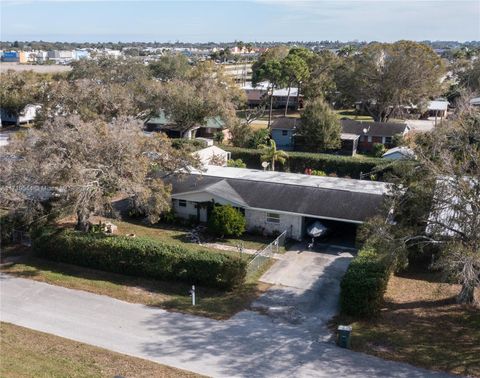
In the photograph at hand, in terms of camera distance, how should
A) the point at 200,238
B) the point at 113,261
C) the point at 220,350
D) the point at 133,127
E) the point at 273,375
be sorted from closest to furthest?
the point at 273,375
the point at 220,350
the point at 113,261
the point at 133,127
the point at 200,238

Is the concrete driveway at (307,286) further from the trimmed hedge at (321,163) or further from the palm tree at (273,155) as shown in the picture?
the palm tree at (273,155)

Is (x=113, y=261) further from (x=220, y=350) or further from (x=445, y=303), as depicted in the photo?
(x=445, y=303)

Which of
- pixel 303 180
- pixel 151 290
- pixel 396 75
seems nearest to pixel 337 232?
pixel 303 180

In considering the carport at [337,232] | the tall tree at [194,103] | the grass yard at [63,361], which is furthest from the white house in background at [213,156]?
the grass yard at [63,361]

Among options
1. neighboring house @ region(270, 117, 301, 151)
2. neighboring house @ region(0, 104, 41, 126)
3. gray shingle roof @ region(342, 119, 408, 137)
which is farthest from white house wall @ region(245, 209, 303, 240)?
neighboring house @ region(0, 104, 41, 126)

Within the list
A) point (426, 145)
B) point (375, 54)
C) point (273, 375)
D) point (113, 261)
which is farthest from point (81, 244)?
point (375, 54)

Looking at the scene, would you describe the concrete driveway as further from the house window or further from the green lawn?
the green lawn
